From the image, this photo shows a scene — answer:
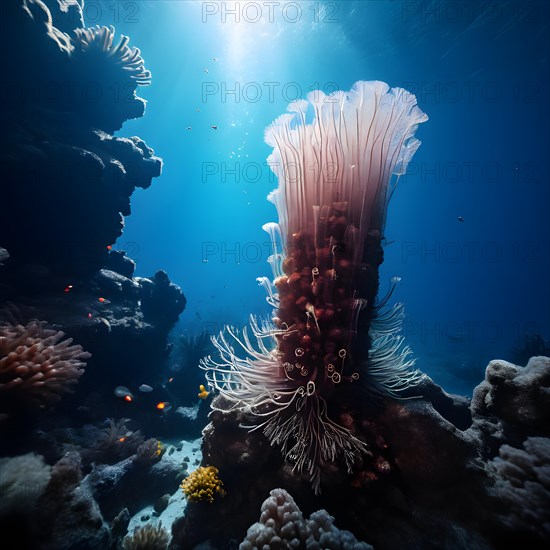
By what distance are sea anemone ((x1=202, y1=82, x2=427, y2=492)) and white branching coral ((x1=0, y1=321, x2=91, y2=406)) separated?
280cm

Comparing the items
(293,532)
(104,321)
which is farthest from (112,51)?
(293,532)

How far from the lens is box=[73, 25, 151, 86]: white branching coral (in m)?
8.84

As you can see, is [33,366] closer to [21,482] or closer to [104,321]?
[21,482]

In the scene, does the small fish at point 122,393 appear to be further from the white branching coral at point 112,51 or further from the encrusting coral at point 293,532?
the white branching coral at point 112,51

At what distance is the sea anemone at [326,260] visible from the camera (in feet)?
9.50

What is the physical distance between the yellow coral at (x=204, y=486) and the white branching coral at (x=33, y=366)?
2408 mm

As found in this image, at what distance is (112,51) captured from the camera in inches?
360

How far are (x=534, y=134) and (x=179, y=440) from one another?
44156 millimetres

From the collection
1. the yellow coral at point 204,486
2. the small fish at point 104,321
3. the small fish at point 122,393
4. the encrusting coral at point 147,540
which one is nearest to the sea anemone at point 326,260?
the yellow coral at point 204,486

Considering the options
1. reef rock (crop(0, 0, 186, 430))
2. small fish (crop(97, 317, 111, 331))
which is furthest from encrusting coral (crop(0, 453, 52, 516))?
small fish (crop(97, 317, 111, 331))

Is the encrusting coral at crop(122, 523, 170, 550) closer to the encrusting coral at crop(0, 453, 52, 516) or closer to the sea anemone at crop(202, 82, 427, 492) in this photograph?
the encrusting coral at crop(0, 453, 52, 516)

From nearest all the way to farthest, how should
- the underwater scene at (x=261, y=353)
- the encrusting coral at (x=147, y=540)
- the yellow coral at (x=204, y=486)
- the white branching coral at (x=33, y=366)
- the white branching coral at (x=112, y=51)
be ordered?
the underwater scene at (x=261, y=353), the yellow coral at (x=204, y=486), the encrusting coral at (x=147, y=540), the white branching coral at (x=33, y=366), the white branching coral at (x=112, y=51)

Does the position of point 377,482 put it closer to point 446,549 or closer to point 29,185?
point 446,549

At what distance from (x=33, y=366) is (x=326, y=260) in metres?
4.41
